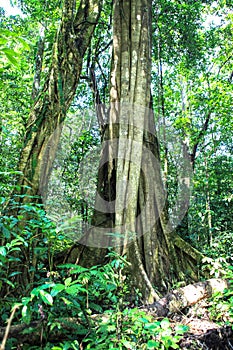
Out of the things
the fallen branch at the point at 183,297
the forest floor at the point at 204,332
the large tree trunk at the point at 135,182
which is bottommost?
the forest floor at the point at 204,332

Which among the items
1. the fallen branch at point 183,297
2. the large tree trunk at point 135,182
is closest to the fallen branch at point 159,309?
the fallen branch at point 183,297

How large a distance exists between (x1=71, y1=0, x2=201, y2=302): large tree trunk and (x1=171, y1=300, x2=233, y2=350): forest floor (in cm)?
37

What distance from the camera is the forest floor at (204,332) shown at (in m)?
1.87

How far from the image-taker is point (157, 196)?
3428 mm

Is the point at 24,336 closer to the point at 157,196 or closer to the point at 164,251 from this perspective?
the point at 164,251

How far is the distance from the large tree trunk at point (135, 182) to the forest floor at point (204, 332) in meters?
0.37

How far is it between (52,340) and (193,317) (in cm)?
121

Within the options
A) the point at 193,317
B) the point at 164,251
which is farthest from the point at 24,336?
the point at 164,251

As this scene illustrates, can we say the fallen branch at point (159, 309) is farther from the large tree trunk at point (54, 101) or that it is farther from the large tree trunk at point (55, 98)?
the large tree trunk at point (55, 98)

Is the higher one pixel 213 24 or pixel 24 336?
pixel 213 24

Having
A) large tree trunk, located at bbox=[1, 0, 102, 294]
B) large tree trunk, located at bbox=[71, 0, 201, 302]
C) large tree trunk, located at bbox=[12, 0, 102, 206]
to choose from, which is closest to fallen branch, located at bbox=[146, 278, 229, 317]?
large tree trunk, located at bbox=[71, 0, 201, 302]

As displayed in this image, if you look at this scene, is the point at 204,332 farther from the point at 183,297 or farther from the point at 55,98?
the point at 55,98

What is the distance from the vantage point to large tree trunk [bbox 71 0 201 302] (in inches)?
116

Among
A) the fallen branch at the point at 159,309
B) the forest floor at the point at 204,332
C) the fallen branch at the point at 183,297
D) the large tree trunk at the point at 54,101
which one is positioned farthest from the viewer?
the large tree trunk at the point at 54,101
